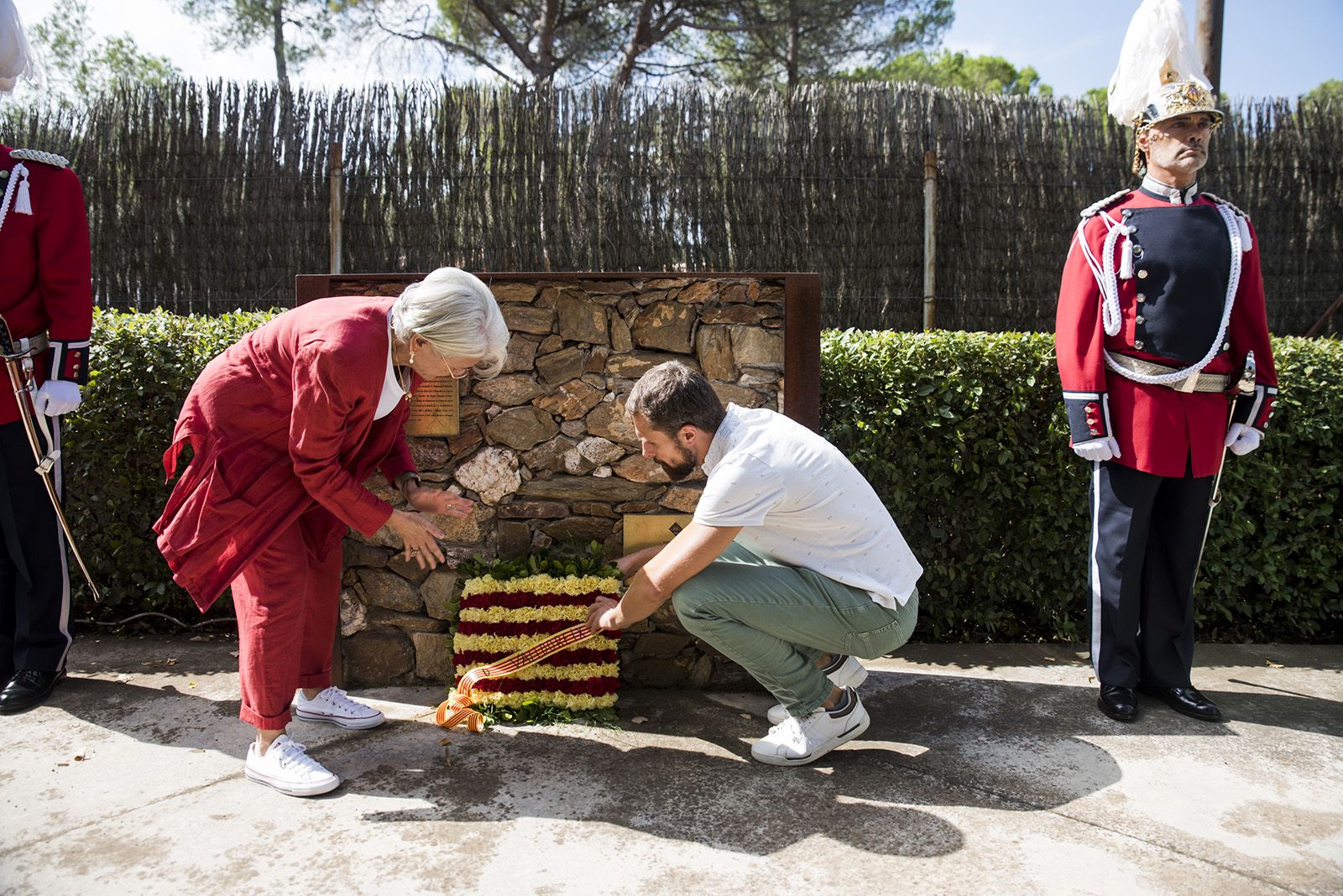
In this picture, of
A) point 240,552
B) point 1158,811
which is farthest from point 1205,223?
point 240,552

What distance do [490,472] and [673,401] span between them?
95 centimetres

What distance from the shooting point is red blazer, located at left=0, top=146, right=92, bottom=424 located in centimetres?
302

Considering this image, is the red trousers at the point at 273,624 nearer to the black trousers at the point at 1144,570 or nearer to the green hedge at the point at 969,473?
the green hedge at the point at 969,473

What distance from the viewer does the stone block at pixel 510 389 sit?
315 centimetres

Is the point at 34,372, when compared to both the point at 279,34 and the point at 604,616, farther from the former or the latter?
the point at 279,34

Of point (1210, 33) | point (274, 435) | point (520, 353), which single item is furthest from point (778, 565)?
point (1210, 33)

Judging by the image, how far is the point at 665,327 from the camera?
3.13 metres

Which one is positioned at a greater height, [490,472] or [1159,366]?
[1159,366]

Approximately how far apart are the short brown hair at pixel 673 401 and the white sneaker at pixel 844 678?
88 cm

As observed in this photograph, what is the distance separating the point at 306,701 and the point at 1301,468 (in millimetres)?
3916

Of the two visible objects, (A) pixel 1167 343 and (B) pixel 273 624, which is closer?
(B) pixel 273 624

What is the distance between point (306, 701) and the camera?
9.68 ft

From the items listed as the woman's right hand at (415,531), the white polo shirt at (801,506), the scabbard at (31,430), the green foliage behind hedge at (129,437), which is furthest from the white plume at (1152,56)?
the scabbard at (31,430)

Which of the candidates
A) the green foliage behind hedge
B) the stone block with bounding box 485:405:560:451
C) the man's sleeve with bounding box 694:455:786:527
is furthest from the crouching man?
the green foliage behind hedge
